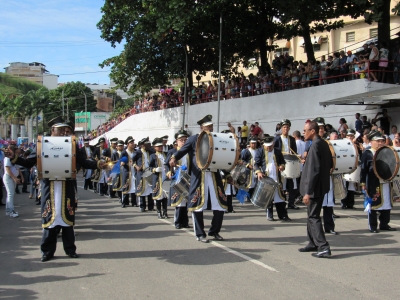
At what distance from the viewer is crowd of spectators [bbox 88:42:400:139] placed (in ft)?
59.1

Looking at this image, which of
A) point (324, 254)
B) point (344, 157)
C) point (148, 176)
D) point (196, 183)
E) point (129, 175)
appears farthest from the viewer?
point (129, 175)

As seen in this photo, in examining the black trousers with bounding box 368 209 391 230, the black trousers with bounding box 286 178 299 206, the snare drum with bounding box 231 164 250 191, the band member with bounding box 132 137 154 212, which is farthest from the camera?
the band member with bounding box 132 137 154 212

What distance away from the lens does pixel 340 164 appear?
364 inches

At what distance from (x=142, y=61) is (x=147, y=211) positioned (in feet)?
65.8

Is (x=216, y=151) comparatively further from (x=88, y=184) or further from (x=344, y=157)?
(x=88, y=184)

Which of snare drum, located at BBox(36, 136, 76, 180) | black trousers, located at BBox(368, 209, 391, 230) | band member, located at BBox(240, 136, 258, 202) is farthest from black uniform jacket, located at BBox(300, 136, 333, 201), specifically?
band member, located at BBox(240, 136, 258, 202)

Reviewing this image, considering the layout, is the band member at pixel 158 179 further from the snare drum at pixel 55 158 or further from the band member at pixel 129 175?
the snare drum at pixel 55 158

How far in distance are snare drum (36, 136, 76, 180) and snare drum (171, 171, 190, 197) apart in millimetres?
2695

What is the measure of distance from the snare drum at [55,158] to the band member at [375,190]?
555 cm

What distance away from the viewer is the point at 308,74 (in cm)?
2091

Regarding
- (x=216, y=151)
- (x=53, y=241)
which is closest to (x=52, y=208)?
(x=53, y=241)

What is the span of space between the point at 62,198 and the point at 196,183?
7.71ft

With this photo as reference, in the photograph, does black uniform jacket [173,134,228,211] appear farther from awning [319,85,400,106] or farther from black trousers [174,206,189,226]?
awning [319,85,400,106]

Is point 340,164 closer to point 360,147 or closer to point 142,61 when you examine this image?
point 360,147
